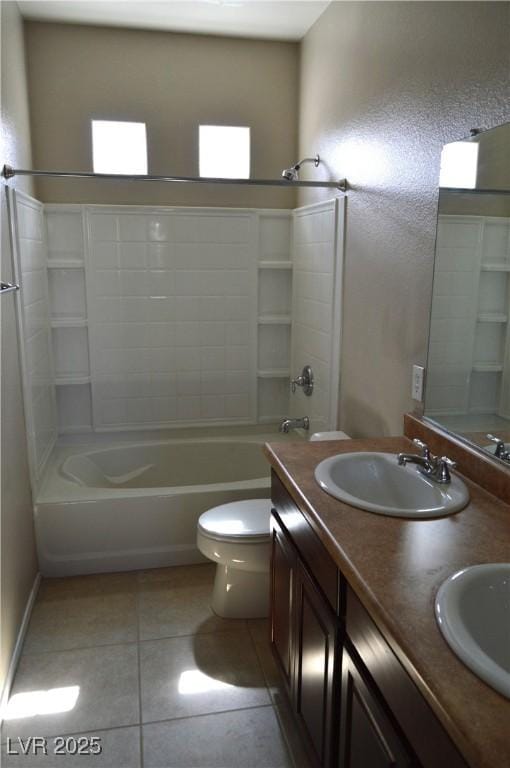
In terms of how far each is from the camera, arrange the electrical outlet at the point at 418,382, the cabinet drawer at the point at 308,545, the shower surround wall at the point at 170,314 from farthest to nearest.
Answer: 1. the shower surround wall at the point at 170,314
2. the electrical outlet at the point at 418,382
3. the cabinet drawer at the point at 308,545

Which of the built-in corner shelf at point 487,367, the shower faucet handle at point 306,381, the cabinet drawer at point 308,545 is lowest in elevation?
the cabinet drawer at point 308,545

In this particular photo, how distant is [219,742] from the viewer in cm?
190

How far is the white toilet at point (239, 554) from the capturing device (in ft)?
7.86

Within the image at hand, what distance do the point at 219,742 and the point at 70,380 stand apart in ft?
7.49

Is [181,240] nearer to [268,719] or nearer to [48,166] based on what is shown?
[48,166]

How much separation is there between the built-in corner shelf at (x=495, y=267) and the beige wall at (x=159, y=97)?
88.3 inches

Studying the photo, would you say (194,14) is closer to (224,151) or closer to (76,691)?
(224,151)

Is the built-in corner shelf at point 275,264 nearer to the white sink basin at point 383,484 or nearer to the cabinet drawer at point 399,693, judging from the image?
the white sink basin at point 383,484

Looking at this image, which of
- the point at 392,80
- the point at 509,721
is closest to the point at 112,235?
the point at 392,80

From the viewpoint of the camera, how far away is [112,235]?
11.4 feet

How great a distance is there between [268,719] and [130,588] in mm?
1056

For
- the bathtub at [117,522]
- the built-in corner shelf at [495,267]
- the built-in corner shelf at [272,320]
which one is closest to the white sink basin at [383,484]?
the built-in corner shelf at [495,267]

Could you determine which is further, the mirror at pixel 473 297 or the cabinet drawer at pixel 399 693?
the mirror at pixel 473 297

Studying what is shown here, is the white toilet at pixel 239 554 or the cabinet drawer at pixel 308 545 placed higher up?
the cabinet drawer at pixel 308 545
